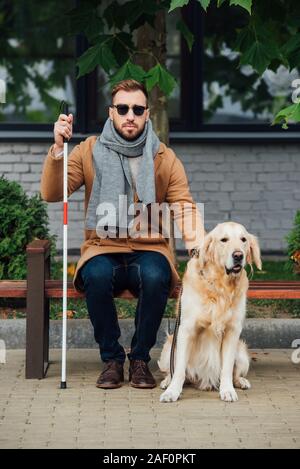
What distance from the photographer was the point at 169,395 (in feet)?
24.1

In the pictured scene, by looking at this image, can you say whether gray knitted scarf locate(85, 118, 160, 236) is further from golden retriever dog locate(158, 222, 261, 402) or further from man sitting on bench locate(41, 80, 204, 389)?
golden retriever dog locate(158, 222, 261, 402)

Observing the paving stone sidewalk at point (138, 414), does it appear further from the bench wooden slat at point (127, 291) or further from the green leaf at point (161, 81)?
the green leaf at point (161, 81)

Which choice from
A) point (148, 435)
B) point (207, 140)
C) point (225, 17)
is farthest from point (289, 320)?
point (225, 17)

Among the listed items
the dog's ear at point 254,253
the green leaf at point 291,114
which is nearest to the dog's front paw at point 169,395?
the dog's ear at point 254,253

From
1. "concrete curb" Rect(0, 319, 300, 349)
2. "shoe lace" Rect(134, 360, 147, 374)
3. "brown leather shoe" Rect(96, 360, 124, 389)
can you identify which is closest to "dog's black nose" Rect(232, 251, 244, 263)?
"shoe lace" Rect(134, 360, 147, 374)

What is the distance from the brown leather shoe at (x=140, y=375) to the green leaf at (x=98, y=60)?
227cm

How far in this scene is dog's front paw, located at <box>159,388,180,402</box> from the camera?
734 cm

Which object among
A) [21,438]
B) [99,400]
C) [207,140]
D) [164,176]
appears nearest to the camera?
[21,438]

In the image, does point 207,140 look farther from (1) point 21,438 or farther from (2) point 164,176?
(1) point 21,438

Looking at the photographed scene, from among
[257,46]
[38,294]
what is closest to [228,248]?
[38,294]

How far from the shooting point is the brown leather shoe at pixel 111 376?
7.66 m

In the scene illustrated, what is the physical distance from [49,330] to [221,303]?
5.53ft

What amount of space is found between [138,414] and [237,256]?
1.03 metres

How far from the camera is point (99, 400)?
7.37 meters
